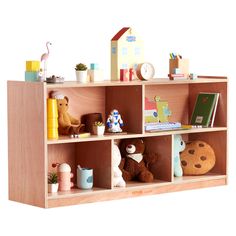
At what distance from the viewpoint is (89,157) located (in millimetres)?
5859

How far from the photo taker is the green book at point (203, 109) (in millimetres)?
6293

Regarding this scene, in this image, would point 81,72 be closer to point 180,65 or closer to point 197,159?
point 180,65

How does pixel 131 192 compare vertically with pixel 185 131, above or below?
below

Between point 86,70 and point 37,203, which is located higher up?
point 86,70

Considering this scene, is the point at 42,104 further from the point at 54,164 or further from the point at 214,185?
the point at 214,185

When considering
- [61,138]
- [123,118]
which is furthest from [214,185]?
[61,138]

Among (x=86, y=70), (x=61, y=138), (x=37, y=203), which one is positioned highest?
(x=86, y=70)

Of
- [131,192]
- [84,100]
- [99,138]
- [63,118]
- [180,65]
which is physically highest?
[180,65]

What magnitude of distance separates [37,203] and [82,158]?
1.94ft

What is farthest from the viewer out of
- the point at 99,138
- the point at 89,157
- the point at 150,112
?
the point at 150,112

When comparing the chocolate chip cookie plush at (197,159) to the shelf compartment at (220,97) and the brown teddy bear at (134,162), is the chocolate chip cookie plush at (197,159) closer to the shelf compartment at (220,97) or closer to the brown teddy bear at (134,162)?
the shelf compartment at (220,97)

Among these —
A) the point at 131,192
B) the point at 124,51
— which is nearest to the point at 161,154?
the point at 131,192

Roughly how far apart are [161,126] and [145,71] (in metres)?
0.38

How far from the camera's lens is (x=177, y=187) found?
6.07 m
